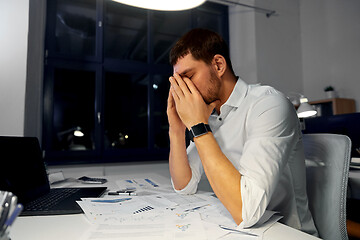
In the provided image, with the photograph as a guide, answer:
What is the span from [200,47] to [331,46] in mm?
3041

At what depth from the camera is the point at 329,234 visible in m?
0.83

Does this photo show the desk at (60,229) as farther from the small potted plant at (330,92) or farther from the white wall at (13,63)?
the small potted plant at (330,92)

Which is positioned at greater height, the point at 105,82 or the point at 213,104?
the point at 105,82

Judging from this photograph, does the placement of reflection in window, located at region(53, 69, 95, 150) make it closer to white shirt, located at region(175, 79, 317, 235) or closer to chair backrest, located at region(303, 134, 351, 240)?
white shirt, located at region(175, 79, 317, 235)

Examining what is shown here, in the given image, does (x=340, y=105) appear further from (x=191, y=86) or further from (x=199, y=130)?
(x=199, y=130)

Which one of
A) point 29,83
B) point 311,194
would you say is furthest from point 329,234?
point 29,83

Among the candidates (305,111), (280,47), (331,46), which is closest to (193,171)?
(305,111)

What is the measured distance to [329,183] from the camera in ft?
2.79

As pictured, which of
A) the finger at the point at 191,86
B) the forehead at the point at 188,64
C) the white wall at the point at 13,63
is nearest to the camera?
the finger at the point at 191,86

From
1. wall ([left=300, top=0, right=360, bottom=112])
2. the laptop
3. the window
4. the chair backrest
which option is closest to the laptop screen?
the laptop

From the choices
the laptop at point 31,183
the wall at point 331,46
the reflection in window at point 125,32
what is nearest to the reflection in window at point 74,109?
the reflection in window at point 125,32

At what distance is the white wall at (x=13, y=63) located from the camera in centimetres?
176

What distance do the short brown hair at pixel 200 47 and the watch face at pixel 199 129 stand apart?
346mm

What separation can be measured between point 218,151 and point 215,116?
447mm
